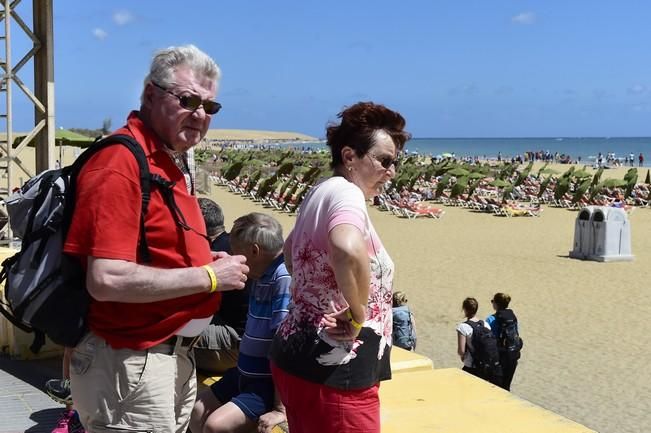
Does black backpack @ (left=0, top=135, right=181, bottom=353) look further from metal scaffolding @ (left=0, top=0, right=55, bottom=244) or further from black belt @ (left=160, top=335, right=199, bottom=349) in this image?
metal scaffolding @ (left=0, top=0, right=55, bottom=244)

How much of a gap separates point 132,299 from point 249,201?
23.4 metres

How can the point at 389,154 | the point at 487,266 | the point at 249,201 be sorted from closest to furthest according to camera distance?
1. the point at 389,154
2. the point at 487,266
3. the point at 249,201

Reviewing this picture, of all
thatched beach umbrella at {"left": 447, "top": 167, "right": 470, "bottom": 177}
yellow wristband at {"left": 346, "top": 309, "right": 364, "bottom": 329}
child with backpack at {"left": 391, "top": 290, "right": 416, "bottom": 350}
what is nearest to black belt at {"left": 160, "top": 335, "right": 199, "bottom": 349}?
yellow wristband at {"left": 346, "top": 309, "right": 364, "bottom": 329}

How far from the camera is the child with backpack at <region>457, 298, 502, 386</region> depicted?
204 inches

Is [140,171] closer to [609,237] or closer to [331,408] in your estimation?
[331,408]

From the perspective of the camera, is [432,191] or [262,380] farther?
[432,191]

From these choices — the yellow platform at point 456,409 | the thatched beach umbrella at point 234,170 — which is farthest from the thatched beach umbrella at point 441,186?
the yellow platform at point 456,409

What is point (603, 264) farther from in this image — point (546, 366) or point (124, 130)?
point (124, 130)

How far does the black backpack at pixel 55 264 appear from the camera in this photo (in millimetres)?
1781

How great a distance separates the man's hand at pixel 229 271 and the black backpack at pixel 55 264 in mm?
177

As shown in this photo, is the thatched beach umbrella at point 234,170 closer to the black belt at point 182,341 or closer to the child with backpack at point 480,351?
the child with backpack at point 480,351

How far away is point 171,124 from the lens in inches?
75.4

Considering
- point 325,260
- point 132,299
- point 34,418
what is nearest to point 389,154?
point 325,260

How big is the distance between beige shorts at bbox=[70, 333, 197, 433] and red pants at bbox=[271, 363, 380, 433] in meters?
0.35
